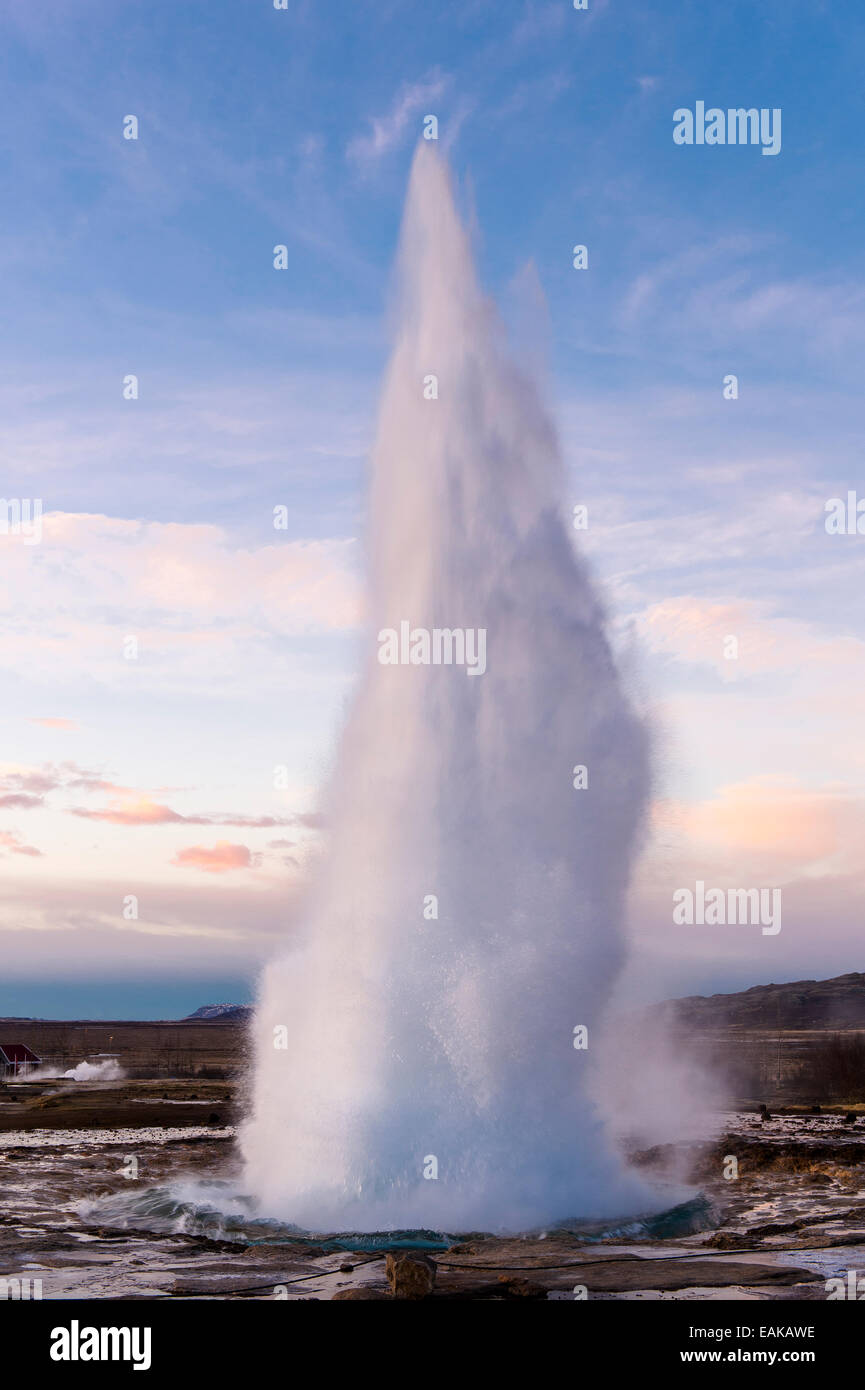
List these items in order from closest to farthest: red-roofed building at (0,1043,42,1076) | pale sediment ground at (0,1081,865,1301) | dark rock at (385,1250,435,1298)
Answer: dark rock at (385,1250,435,1298)
pale sediment ground at (0,1081,865,1301)
red-roofed building at (0,1043,42,1076)

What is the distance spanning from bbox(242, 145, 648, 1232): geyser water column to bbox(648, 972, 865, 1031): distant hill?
402 ft

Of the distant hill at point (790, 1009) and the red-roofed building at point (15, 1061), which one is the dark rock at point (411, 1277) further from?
the distant hill at point (790, 1009)

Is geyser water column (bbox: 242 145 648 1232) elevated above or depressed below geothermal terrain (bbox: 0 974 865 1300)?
above

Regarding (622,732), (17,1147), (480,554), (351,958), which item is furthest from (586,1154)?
(17,1147)

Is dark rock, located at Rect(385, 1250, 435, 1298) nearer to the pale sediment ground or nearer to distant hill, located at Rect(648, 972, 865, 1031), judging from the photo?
the pale sediment ground

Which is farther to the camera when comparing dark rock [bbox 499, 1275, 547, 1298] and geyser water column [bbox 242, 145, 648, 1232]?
geyser water column [bbox 242, 145, 648, 1232]

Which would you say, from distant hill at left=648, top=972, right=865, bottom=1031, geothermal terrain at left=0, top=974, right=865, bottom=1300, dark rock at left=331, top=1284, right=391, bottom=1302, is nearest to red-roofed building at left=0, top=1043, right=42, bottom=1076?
geothermal terrain at left=0, top=974, right=865, bottom=1300

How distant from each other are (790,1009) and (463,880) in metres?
167

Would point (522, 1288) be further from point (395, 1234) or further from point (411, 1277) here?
point (395, 1234)

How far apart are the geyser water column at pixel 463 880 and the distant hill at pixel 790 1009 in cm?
12261

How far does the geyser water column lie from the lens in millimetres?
17281

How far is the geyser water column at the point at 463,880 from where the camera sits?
1728 cm

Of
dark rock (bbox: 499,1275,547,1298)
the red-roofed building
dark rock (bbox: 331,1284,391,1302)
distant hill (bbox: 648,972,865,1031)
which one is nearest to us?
dark rock (bbox: 331,1284,391,1302)

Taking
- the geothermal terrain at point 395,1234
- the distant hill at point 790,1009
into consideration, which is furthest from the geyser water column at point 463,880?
the distant hill at point 790,1009
